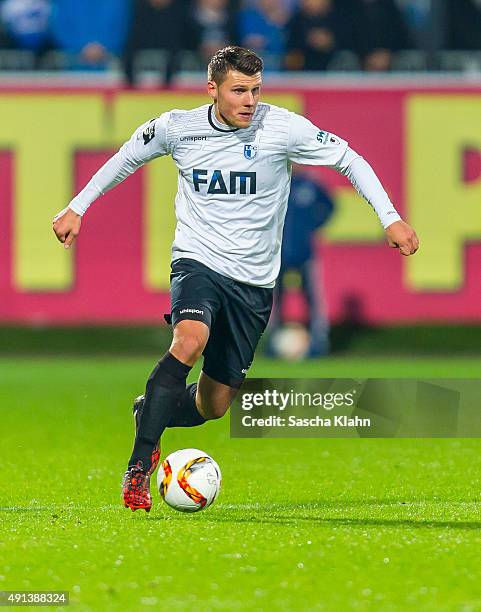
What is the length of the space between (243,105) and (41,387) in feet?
24.8

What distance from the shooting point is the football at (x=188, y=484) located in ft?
22.9

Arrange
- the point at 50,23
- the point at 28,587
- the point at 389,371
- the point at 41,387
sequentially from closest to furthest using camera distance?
the point at 28,587
the point at 41,387
the point at 389,371
the point at 50,23

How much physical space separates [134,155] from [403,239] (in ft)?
4.87

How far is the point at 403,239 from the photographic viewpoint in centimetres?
690

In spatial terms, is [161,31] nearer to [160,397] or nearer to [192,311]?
[192,311]

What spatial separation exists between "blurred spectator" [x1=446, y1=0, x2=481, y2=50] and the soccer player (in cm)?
1077

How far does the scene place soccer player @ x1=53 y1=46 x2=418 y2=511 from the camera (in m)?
7.18

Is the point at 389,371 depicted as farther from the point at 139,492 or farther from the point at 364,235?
the point at 139,492

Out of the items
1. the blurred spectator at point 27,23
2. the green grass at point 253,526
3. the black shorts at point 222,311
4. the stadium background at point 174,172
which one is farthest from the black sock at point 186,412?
the blurred spectator at point 27,23

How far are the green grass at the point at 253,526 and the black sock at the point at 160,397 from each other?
399 mm

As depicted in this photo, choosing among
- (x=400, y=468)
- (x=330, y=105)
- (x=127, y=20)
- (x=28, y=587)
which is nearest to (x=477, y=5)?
(x=330, y=105)

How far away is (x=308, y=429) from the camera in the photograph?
446 inches

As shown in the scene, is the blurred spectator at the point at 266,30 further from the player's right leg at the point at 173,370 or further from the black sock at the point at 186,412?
the player's right leg at the point at 173,370

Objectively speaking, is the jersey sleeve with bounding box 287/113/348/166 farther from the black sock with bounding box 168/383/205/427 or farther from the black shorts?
the black sock with bounding box 168/383/205/427
